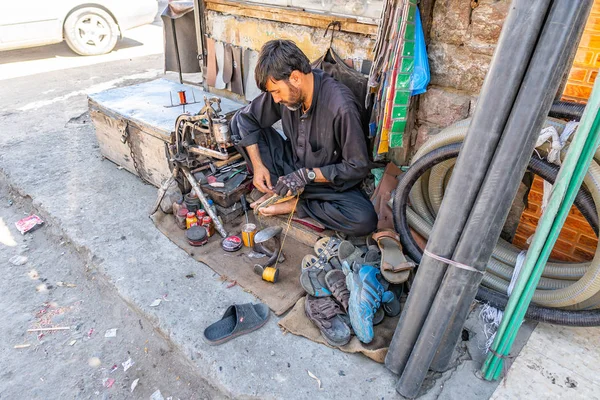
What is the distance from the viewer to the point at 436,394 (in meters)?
2.12

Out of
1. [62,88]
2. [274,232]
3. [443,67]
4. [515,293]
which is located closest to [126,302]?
[274,232]

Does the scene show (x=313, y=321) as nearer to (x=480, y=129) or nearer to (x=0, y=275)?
(x=480, y=129)

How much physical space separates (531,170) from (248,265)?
196 centimetres

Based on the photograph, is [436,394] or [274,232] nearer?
[436,394]

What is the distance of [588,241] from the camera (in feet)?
8.26

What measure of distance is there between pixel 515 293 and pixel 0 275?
355 cm

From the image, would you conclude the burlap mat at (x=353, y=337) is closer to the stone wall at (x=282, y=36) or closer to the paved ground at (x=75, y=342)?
the paved ground at (x=75, y=342)

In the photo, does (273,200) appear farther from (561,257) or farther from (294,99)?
(561,257)

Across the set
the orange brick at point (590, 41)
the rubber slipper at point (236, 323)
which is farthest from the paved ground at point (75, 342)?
the orange brick at point (590, 41)

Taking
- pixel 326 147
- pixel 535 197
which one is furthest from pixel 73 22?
pixel 535 197

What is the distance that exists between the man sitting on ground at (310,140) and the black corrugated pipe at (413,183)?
0.81ft

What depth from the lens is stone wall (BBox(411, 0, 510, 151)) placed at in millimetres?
2604

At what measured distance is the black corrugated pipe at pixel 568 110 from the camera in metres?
2.20

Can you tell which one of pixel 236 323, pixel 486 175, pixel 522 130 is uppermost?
pixel 522 130
